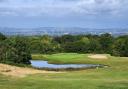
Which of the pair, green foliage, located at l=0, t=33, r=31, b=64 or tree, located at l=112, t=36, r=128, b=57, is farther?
tree, located at l=112, t=36, r=128, b=57

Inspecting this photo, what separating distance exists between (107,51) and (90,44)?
5702mm

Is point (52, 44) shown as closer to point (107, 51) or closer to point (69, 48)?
point (69, 48)

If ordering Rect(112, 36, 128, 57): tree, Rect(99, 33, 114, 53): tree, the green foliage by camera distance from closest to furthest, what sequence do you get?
the green foliage < Rect(112, 36, 128, 57): tree < Rect(99, 33, 114, 53): tree

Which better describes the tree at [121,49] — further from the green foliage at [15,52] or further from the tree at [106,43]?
the green foliage at [15,52]

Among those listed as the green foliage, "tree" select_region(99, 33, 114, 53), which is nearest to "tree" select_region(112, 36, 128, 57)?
"tree" select_region(99, 33, 114, 53)

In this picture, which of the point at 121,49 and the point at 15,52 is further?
the point at 121,49

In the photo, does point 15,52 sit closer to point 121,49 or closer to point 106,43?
point 121,49

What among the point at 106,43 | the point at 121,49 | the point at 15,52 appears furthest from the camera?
the point at 106,43

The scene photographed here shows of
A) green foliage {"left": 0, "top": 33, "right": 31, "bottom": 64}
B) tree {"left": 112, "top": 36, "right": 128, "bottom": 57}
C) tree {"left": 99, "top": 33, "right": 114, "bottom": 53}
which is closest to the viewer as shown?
green foliage {"left": 0, "top": 33, "right": 31, "bottom": 64}

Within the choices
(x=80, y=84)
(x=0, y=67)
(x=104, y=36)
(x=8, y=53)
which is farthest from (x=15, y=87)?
(x=104, y=36)

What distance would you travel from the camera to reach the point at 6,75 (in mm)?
40250

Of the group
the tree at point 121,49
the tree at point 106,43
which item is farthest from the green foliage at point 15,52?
the tree at point 106,43

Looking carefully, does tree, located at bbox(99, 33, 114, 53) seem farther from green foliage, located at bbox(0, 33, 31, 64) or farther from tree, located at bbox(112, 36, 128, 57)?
green foliage, located at bbox(0, 33, 31, 64)

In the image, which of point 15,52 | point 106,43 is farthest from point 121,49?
point 15,52
